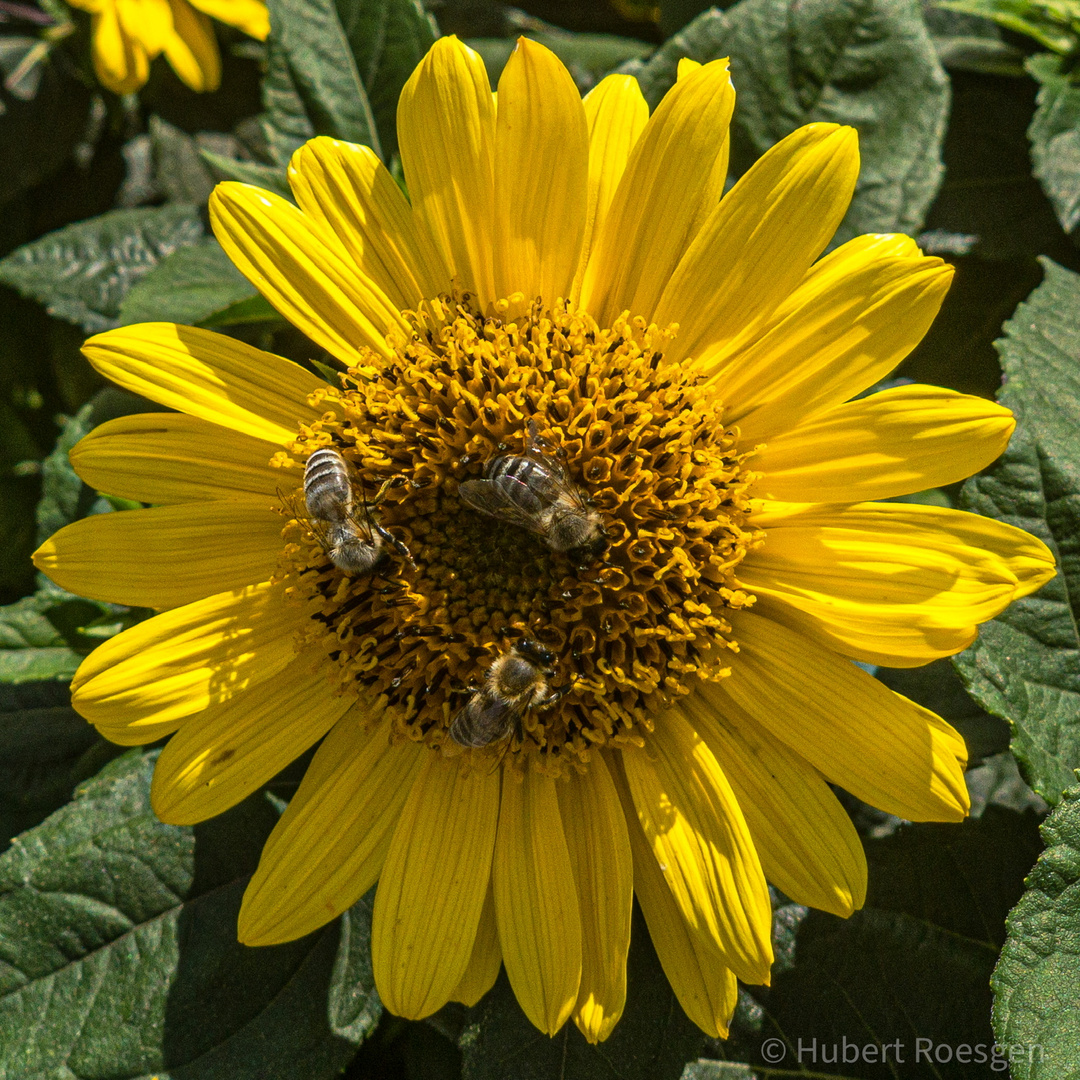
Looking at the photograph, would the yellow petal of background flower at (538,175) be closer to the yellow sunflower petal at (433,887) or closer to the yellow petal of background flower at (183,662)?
the yellow petal of background flower at (183,662)

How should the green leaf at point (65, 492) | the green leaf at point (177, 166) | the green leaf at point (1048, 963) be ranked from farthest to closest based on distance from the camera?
the green leaf at point (177, 166) < the green leaf at point (65, 492) < the green leaf at point (1048, 963)

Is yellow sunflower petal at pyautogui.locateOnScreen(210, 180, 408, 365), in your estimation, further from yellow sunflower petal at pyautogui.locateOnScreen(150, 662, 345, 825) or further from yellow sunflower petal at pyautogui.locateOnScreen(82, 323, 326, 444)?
yellow sunflower petal at pyautogui.locateOnScreen(150, 662, 345, 825)

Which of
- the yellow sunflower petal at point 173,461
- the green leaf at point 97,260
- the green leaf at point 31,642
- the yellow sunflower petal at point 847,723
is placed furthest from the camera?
the green leaf at point 97,260

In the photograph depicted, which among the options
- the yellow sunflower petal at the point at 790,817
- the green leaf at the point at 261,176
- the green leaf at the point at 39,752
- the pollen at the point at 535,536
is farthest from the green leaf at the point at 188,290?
the yellow sunflower petal at the point at 790,817

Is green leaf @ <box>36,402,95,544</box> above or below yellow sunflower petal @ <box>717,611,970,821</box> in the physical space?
above

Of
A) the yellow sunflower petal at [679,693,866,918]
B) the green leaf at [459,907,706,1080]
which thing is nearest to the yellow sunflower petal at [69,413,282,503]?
the yellow sunflower petal at [679,693,866,918]

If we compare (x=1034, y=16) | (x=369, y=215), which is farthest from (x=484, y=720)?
(x=1034, y=16)

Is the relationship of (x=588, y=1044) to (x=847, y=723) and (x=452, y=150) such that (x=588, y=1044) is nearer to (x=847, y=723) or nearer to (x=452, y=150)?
(x=847, y=723)
